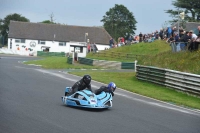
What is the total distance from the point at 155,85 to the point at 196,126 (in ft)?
42.8

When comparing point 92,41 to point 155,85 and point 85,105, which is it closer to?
point 155,85

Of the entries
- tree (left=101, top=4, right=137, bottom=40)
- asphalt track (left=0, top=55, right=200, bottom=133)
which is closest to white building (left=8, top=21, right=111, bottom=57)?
tree (left=101, top=4, right=137, bottom=40)

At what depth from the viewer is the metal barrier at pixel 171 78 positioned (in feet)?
67.9

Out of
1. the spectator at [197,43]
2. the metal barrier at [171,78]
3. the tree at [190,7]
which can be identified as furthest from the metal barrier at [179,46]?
the tree at [190,7]

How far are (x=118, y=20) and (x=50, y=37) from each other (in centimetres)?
2480

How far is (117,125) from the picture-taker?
1090 cm

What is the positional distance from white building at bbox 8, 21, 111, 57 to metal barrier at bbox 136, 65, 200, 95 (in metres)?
64.5

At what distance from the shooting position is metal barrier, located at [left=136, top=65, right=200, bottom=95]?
2069 centimetres

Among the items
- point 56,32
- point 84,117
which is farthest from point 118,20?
point 84,117

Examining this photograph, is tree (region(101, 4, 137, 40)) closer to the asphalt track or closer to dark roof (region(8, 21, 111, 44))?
dark roof (region(8, 21, 111, 44))

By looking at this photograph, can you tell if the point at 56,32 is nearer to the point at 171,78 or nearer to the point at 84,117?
the point at 171,78

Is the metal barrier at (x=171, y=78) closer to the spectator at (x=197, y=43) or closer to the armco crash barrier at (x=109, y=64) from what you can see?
the spectator at (x=197, y=43)

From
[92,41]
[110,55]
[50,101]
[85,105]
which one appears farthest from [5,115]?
[92,41]

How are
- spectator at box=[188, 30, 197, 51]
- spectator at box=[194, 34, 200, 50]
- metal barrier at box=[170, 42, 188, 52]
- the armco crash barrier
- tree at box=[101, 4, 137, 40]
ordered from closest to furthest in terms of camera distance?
1. spectator at box=[194, 34, 200, 50]
2. spectator at box=[188, 30, 197, 51]
3. metal barrier at box=[170, 42, 188, 52]
4. the armco crash barrier
5. tree at box=[101, 4, 137, 40]
